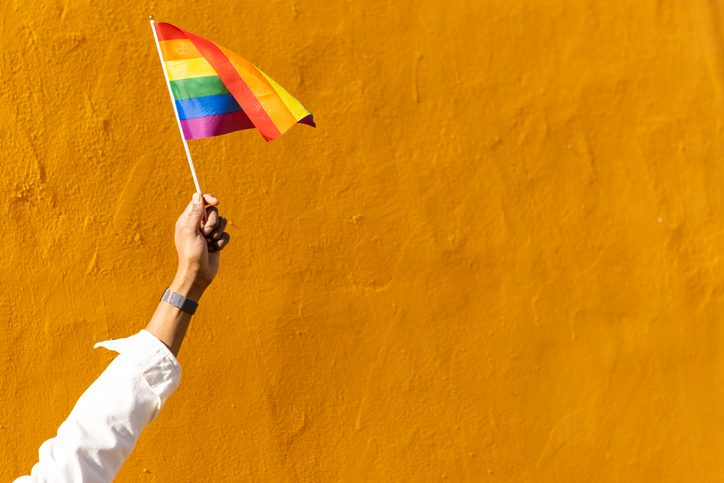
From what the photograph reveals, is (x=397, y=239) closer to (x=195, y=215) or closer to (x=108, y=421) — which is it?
(x=195, y=215)

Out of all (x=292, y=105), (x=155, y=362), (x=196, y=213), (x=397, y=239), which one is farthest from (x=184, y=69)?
(x=397, y=239)

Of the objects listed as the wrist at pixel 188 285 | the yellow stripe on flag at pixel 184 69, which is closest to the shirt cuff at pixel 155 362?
the wrist at pixel 188 285

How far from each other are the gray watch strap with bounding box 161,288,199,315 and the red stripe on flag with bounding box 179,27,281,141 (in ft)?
1.83

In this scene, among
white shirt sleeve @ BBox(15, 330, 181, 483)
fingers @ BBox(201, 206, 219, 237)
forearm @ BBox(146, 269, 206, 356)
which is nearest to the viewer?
white shirt sleeve @ BBox(15, 330, 181, 483)

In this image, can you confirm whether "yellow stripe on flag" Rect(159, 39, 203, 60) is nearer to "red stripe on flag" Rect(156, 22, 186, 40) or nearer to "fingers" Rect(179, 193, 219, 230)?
"red stripe on flag" Rect(156, 22, 186, 40)

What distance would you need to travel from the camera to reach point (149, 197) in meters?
2.90

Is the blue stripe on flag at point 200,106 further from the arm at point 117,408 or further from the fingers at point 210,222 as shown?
the arm at point 117,408

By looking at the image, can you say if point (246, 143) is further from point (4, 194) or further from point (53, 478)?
point (53, 478)

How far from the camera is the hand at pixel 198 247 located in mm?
1784

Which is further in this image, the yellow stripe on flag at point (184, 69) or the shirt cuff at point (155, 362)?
the yellow stripe on flag at point (184, 69)

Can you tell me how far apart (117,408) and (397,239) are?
1541 millimetres

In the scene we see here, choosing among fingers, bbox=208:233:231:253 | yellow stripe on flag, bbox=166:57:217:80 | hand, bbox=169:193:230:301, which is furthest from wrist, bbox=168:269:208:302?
yellow stripe on flag, bbox=166:57:217:80

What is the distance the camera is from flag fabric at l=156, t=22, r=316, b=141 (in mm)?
2172

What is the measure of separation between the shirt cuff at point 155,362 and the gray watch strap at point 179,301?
0.08 metres
